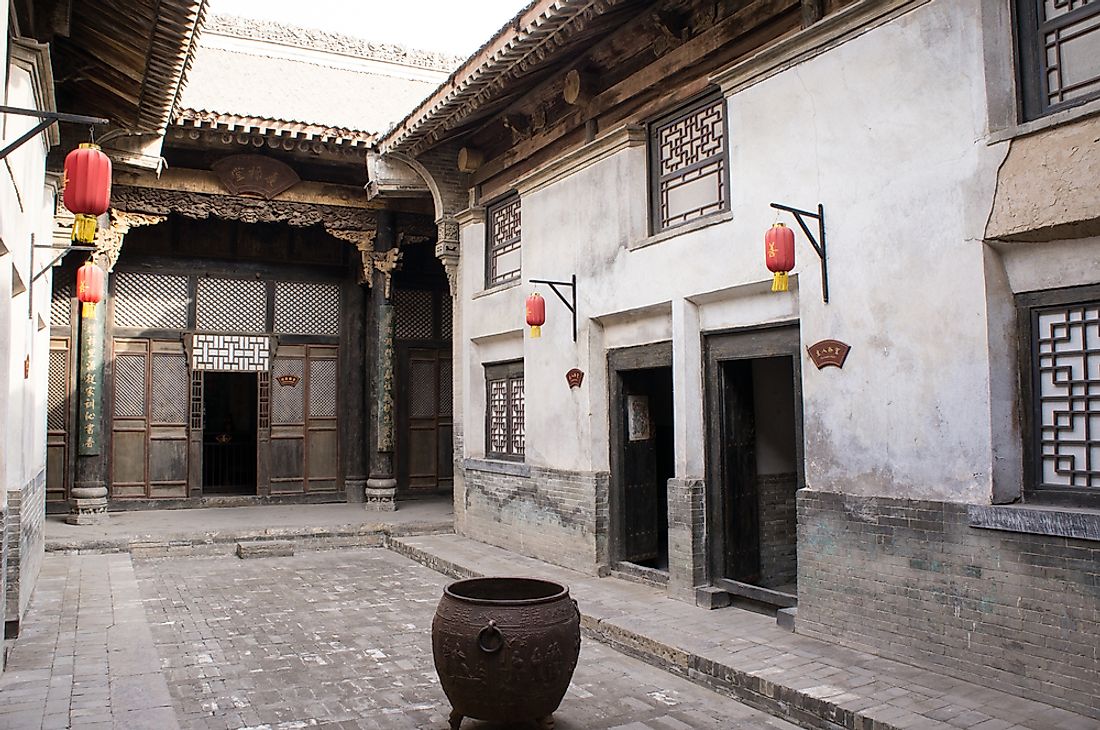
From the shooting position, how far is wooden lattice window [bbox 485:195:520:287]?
10.7 metres

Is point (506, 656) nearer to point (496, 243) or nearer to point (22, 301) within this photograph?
point (22, 301)

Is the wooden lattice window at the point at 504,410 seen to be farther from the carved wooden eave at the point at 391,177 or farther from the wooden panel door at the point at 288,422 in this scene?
the wooden panel door at the point at 288,422

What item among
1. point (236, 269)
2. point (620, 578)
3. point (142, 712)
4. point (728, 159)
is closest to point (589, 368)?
point (620, 578)

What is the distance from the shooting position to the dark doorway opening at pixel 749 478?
23.3 feet

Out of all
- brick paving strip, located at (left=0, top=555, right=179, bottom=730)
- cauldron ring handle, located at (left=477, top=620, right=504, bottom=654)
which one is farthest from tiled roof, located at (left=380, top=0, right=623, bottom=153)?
brick paving strip, located at (left=0, top=555, right=179, bottom=730)

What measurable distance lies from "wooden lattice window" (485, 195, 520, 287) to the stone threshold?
3572mm

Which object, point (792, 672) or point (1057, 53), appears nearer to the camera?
point (1057, 53)

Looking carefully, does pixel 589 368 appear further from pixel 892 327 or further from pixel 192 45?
pixel 192 45

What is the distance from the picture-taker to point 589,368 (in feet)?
28.9

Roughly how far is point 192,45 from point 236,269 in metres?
7.71

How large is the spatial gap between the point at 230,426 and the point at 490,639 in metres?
16.4

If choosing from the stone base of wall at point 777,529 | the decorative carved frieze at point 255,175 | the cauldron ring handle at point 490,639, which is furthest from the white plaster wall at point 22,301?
the stone base of wall at point 777,529

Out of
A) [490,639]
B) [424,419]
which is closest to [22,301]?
[490,639]

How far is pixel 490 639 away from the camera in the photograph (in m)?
4.64
